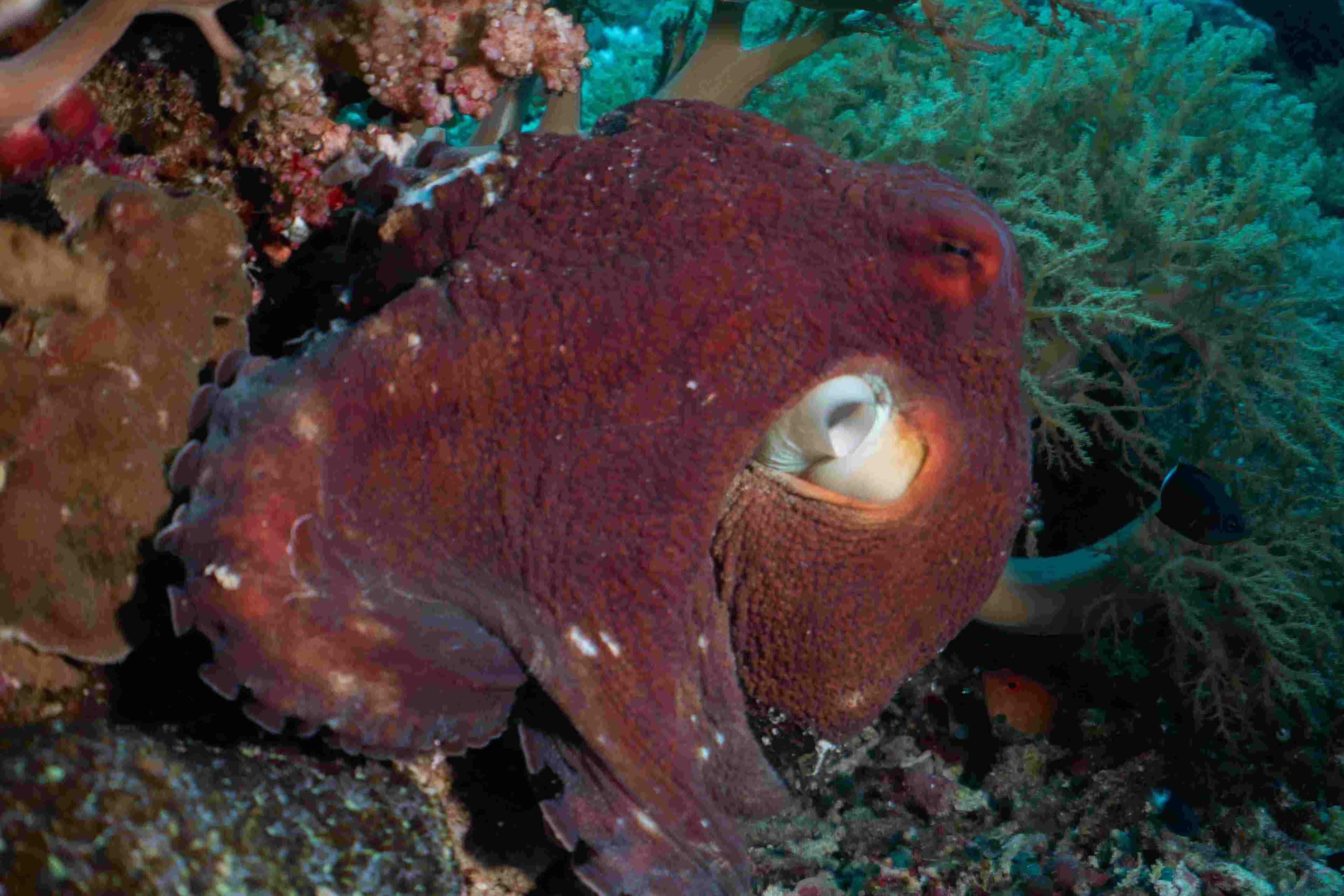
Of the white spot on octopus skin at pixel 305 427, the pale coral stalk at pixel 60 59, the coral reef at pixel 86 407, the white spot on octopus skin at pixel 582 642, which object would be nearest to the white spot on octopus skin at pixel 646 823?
the white spot on octopus skin at pixel 582 642

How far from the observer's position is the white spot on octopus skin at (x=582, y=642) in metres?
2.04

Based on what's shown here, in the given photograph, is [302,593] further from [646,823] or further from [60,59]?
[60,59]

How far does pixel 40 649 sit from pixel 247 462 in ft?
2.34

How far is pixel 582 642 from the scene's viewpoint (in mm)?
2043

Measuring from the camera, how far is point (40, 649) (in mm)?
2045

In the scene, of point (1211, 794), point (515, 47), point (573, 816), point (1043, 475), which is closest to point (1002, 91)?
point (1043, 475)

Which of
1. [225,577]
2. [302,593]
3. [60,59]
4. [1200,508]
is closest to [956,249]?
[302,593]

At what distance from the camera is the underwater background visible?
210 centimetres

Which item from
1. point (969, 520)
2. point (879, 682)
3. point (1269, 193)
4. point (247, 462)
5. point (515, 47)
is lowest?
point (1269, 193)

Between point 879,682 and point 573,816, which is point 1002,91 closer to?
point 879,682

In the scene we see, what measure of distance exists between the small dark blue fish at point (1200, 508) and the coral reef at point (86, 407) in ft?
13.3

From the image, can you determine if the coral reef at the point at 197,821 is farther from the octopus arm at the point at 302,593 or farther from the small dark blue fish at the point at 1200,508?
the small dark blue fish at the point at 1200,508

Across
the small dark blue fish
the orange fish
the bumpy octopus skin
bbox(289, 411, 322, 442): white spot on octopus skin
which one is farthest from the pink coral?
the orange fish

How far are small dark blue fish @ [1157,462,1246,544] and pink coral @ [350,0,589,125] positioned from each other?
3224mm
